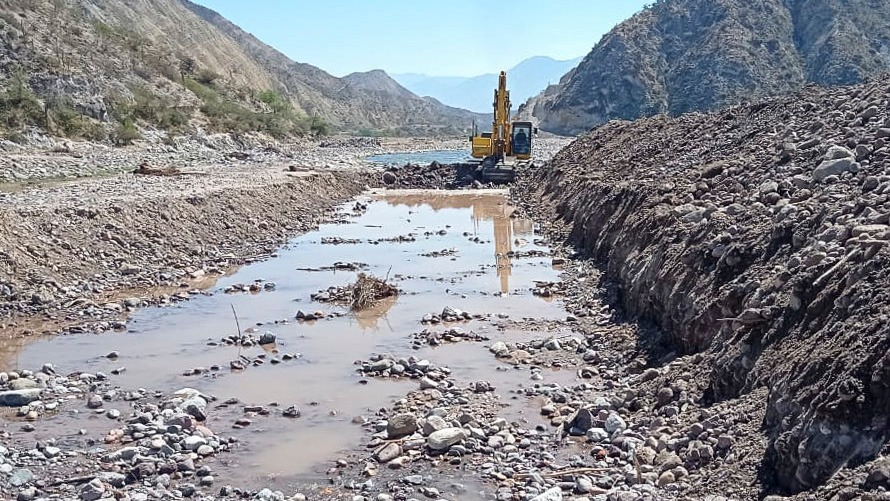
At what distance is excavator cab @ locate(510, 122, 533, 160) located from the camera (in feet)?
126

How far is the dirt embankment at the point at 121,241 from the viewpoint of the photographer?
13688 millimetres

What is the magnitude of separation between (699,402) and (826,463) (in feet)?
7.91

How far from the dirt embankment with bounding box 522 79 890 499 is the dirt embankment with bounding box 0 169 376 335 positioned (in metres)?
8.55

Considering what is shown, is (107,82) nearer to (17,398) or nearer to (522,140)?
(522,140)

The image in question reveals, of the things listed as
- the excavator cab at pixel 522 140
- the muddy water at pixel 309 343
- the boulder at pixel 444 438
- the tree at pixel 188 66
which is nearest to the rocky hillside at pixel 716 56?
the tree at pixel 188 66

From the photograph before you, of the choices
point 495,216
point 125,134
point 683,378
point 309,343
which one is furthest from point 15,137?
point 683,378

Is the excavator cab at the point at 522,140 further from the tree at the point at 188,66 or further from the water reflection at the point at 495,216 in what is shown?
the tree at the point at 188,66

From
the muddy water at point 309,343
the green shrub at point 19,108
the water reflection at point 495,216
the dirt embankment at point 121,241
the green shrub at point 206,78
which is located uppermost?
the green shrub at point 206,78

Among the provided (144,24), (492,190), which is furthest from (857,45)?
(144,24)

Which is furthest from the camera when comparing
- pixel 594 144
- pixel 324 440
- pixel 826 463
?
pixel 594 144

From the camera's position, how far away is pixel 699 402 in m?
7.57

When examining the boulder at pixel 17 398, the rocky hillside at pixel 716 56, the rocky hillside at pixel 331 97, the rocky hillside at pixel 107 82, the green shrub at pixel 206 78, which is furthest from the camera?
the rocky hillside at pixel 331 97

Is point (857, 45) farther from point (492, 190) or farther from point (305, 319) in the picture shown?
point (305, 319)

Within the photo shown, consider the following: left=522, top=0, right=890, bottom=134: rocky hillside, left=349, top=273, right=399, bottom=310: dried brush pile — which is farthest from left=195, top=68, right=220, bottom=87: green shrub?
left=349, top=273, right=399, bottom=310: dried brush pile
